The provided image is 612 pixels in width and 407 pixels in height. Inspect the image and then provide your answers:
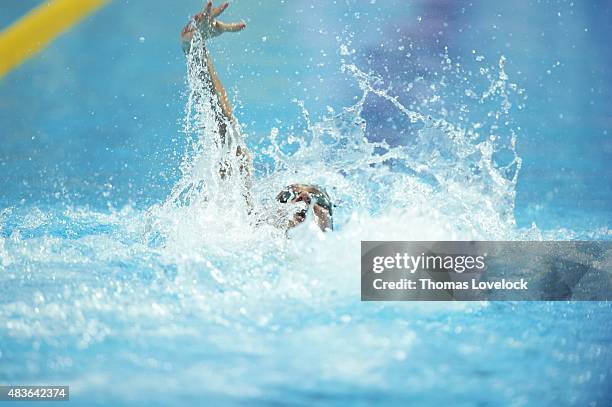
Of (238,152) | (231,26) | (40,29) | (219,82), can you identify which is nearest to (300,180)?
(238,152)

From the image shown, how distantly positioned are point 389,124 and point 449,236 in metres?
0.84

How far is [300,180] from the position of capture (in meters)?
2.36

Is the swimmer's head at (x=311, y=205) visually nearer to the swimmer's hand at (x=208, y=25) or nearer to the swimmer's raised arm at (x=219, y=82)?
the swimmer's raised arm at (x=219, y=82)

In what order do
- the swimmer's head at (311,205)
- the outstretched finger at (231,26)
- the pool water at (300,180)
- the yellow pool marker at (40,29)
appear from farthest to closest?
the yellow pool marker at (40,29), the swimmer's head at (311,205), the outstretched finger at (231,26), the pool water at (300,180)

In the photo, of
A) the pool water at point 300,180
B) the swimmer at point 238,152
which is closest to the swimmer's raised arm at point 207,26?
the swimmer at point 238,152

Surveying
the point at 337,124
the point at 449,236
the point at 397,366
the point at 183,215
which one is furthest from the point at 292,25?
the point at 397,366

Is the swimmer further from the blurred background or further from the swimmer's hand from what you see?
the blurred background

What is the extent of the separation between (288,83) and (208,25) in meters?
0.69

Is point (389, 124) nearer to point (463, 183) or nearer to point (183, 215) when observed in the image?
point (463, 183)

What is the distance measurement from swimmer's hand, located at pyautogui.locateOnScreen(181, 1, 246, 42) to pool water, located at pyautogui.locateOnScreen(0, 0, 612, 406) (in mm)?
221

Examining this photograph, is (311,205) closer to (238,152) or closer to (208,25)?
(238,152)

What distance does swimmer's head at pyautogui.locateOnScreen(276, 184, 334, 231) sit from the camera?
1972 mm

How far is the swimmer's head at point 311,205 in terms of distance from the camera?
6.47ft

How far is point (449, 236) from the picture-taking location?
6.33 ft
